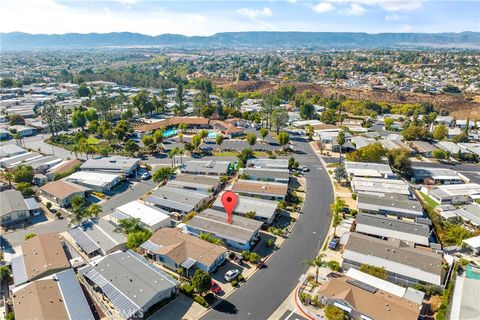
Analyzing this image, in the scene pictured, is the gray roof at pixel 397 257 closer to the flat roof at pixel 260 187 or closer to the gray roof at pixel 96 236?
the flat roof at pixel 260 187

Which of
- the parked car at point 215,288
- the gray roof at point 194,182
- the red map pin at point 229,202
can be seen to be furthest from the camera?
the gray roof at point 194,182

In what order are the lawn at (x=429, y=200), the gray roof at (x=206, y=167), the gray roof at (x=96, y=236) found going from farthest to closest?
the gray roof at (x=206, y=167) → the lawn at (x=429, y=200) → the gray roof at (x=96, y=236)

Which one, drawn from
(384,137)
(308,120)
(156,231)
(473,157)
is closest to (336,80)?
(308,120)

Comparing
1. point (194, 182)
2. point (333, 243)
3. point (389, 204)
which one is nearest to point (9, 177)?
point (194, 182)

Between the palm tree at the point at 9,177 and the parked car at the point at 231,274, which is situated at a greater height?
the palm tree at the point at 9,177

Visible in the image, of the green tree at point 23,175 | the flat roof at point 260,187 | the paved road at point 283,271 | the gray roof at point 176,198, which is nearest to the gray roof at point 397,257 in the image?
the paved road at point 283,271

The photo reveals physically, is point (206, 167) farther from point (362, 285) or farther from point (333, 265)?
point (362, 285)
